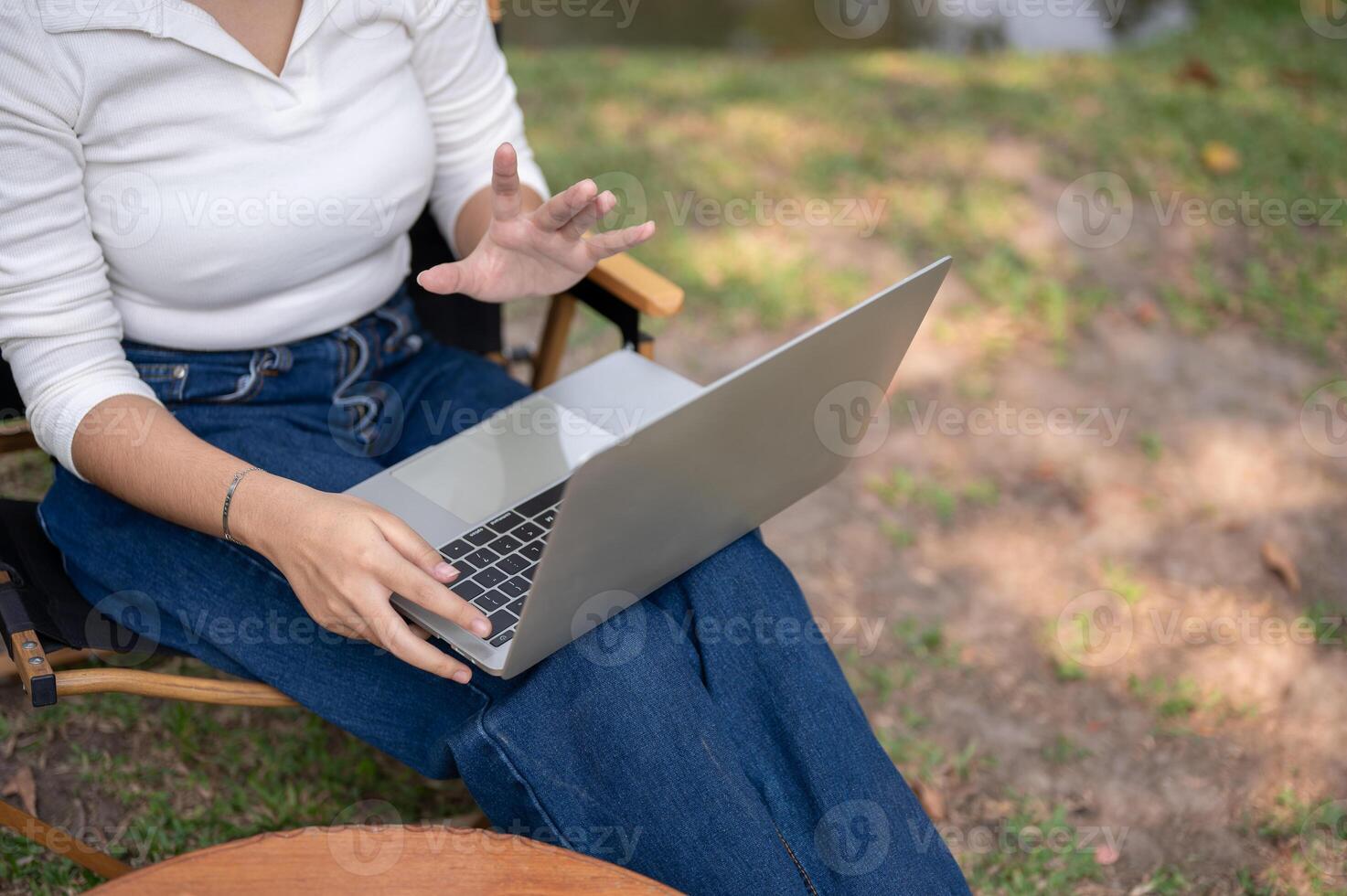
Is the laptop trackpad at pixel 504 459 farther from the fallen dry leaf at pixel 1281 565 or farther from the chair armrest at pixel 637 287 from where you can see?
the fallen dry leaf at pixel 1281 565

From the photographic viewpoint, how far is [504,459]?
5.41 feet

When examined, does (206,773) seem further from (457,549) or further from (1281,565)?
(1281,565)

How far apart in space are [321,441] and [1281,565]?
205cm

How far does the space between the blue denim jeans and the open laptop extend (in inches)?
2.9

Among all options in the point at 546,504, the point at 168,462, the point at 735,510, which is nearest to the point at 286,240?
the point at 168,462

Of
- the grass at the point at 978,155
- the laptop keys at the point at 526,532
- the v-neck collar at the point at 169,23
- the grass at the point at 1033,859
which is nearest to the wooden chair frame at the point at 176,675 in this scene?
the laptop keys at the point at 526,532

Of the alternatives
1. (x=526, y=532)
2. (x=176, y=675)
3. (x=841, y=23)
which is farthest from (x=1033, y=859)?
(x=841, y=23)

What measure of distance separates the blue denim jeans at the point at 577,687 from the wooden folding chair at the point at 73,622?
0.04 metres

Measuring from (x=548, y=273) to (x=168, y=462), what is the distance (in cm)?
56


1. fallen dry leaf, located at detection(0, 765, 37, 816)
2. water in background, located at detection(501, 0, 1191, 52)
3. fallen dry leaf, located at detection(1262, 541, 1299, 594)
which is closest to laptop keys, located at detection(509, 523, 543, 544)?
fallen dry leaf, located at detection(0, 765, 37, 816)

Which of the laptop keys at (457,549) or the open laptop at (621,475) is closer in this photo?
the open laptop at (621,475)

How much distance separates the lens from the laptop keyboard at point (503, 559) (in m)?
1.39

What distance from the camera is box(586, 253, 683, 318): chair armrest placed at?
192 centimetres

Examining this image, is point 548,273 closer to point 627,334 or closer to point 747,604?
point 627,334
